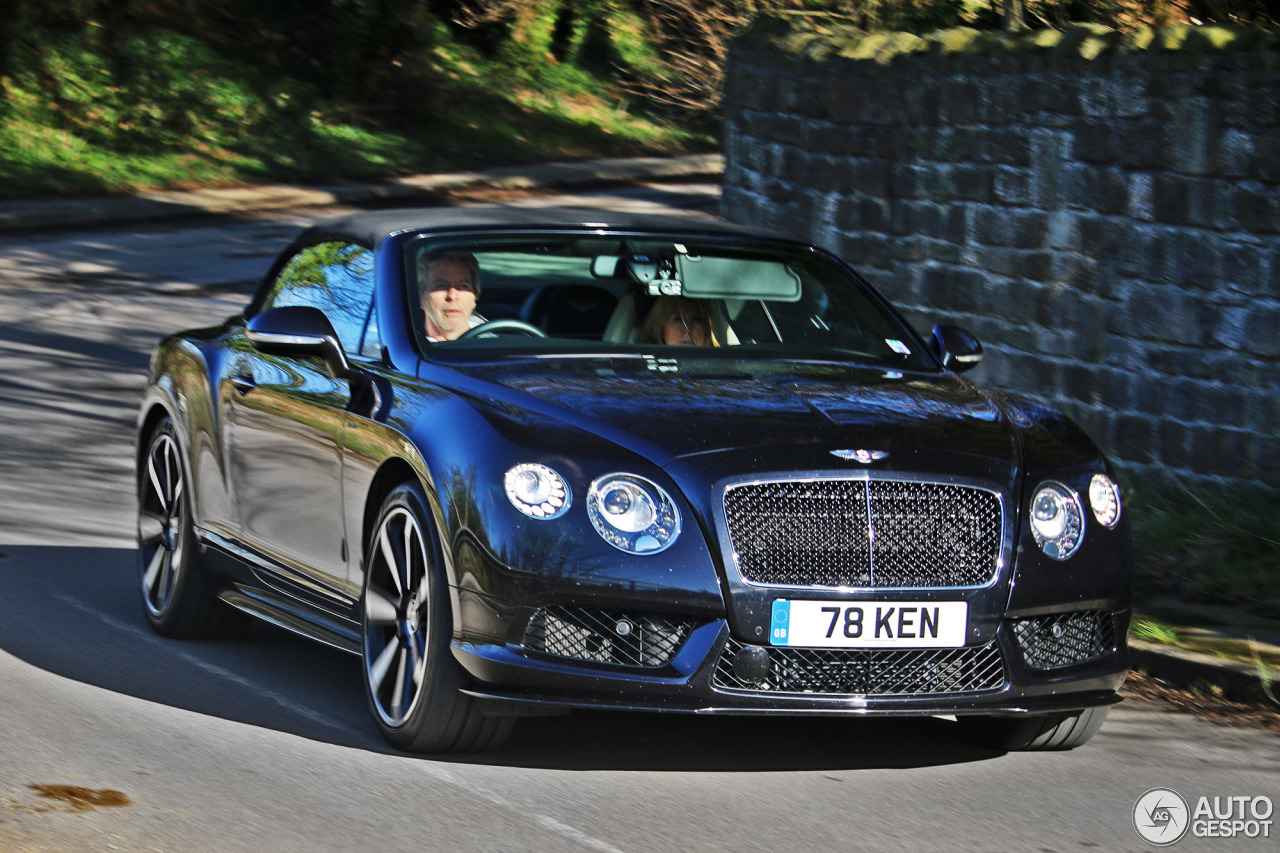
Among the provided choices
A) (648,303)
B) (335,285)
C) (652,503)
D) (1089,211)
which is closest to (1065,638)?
(652,503)

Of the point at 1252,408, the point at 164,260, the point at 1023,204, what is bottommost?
the point at 164,260

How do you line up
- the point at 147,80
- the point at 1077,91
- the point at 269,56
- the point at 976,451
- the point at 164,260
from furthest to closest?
the point at 269,56 → the point at 147,80 → the point at 164,260 → the point at 1077,91 → the point at 976,451

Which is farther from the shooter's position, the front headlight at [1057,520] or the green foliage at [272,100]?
the green foliage at [272,100]

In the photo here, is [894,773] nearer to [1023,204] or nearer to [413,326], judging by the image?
[413,326]

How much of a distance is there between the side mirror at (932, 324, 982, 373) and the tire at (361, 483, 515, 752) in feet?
6.74

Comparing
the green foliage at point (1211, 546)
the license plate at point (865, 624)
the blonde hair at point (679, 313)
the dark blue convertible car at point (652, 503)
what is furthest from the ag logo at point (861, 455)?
the green foliage at point (1211, 546)

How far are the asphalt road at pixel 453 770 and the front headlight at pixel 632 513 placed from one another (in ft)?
2.22

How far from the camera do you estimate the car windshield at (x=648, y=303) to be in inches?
258

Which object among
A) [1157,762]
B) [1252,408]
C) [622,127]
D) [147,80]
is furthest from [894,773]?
[622,127]

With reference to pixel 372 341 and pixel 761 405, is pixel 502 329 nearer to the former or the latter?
pixel 372 341

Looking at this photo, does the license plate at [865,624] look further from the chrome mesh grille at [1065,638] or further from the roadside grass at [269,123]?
the roadside grass at [269,123]

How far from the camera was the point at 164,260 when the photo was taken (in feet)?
76.3

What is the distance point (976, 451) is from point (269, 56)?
113 ft

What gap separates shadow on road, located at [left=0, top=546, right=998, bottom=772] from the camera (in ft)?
19.6
